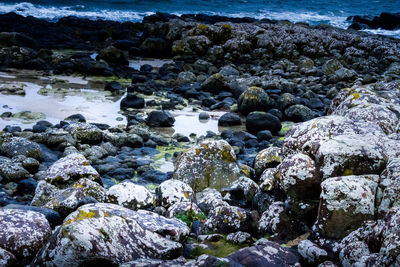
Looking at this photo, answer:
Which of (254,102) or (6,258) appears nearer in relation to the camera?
(6,258)

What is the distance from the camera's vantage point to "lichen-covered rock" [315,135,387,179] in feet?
14.3

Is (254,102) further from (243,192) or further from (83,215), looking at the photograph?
(83,215)

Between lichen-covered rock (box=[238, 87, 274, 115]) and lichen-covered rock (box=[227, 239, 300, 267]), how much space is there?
843 centimetres

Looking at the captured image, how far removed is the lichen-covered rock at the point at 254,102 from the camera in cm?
1222

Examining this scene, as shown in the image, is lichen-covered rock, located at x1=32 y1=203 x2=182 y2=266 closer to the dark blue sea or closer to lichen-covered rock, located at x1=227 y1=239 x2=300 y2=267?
lichen-covered rock, located at x1=227 y1=239 x2=300 y2=267

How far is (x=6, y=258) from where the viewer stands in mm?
3959

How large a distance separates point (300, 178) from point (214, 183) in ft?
7.92

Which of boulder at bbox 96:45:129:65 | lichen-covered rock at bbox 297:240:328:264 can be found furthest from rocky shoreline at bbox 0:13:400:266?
boulder at bbox 96:45:129:65

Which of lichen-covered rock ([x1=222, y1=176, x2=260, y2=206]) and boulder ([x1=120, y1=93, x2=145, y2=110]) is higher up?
lichen-covered rock ([x1=222, y1=176, x2=260, y2=206])

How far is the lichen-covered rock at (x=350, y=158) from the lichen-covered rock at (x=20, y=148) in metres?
5.70

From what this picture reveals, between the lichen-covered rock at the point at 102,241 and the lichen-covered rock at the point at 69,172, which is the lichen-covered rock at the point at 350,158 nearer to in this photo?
the lichen-covered rock at the point at 102,241

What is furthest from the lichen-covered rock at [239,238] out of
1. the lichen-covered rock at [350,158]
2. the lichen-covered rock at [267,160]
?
the lichen-covered rock at [267,160]

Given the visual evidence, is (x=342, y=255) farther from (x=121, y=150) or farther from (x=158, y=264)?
(x=121, y=150)

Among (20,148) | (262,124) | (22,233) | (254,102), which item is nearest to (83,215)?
(22,233)
